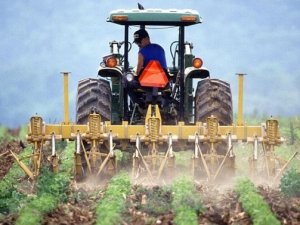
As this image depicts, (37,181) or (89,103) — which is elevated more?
(89,103)

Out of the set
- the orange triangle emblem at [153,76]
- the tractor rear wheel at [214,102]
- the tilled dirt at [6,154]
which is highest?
the orange triangle emblem at [153,76]

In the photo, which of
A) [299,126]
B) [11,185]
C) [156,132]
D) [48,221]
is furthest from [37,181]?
[299,126]

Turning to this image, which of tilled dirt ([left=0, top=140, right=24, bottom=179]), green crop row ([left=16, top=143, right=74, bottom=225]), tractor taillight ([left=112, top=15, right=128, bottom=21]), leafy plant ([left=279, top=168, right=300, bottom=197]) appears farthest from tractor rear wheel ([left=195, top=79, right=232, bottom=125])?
tilled dirt ([left=0, top=140, right=24, bottom=179])

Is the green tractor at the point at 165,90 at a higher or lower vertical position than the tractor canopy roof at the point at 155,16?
lower

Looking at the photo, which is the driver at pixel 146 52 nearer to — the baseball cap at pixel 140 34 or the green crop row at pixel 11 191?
the baseball cap at pixel 140 34

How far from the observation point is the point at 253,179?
1413cm

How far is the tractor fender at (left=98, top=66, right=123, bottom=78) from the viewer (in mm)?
15211

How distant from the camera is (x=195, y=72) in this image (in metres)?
15.3

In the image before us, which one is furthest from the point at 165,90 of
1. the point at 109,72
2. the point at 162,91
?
the point at 109,72

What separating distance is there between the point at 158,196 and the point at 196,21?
10.9ft

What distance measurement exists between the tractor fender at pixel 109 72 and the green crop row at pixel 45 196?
156cm

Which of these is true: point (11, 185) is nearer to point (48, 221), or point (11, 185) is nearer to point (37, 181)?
point (37, 181)

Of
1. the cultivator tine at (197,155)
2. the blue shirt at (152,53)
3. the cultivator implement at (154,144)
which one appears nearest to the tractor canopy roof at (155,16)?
the blue shirt at (152,53)

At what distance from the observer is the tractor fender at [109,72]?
599 inches
